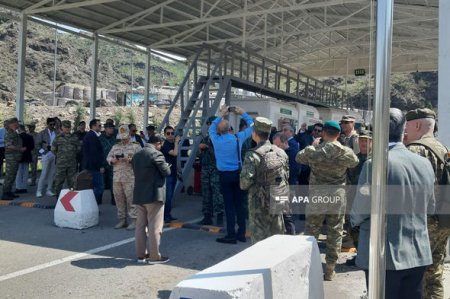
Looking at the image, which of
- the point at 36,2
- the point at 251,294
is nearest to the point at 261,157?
the point at 251,294

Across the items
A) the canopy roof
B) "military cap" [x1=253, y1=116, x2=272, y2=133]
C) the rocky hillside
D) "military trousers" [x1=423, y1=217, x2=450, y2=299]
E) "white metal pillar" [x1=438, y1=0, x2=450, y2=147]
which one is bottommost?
"military trousers" [x1=423, y1=217, x2=450, y2=299]

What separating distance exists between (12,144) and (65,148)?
149 cm

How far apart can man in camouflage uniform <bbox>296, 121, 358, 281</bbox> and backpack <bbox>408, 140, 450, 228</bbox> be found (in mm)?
1335

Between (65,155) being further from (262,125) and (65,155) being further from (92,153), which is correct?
(262,125)

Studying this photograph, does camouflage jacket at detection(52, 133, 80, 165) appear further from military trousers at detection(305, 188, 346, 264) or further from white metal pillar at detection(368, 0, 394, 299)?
white metal pillar at detection(368, 0, 394, 299)

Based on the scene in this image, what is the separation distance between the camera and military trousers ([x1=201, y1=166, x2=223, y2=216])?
7.66m

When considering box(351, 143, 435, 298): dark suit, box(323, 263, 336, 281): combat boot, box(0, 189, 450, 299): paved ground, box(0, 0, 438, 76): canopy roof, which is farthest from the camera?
box(0, 0, 438, 76): canopy roof

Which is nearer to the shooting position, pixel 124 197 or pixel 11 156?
pixel 124 197

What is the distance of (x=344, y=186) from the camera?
5188 millimetres

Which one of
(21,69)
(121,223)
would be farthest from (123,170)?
(21,69)

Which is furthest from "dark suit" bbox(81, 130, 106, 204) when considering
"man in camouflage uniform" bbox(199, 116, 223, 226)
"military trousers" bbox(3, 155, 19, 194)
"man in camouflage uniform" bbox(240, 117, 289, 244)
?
"man in camouflage uniform" bbox(240, 117, 289, 244)

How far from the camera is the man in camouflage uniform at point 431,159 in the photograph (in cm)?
357

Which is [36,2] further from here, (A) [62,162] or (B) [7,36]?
(B) [7,36]

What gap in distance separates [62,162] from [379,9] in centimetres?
827
